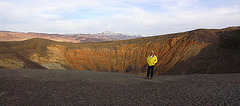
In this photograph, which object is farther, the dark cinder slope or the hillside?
the hillside

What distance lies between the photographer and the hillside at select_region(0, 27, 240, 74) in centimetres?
1834

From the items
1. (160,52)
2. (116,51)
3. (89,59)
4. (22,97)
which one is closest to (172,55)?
(160,52)

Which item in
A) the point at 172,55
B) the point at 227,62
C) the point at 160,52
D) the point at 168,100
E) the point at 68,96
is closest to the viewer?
the point at 168,100

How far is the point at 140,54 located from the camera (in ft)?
109

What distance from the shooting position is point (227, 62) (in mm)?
15336

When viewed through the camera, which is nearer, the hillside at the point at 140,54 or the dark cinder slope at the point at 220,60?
the dark cinder slope at the point at 220,60

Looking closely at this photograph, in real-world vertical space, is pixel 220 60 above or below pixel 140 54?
above

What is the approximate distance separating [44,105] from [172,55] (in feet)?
81.9

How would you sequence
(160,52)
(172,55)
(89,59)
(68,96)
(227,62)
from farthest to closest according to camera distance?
(89,59), (160,52), (172,55), (227,62), (68,96)

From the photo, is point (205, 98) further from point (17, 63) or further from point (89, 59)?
point (89, 59)

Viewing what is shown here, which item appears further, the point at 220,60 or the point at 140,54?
the point at 140,54

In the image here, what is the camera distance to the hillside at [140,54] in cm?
1834

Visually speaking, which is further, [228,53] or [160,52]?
[160,52]

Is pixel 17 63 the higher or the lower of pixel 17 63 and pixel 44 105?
the lower
